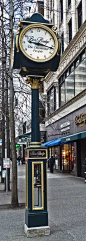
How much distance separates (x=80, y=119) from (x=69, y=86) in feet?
15.5

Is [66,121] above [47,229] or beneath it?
above

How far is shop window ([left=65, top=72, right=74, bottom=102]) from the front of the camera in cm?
2230

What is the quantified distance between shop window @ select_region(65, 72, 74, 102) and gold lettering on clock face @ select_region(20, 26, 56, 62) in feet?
51.4

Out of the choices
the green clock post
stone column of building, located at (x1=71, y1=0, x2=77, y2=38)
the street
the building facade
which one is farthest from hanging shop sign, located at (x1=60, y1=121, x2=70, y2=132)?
the green clock post

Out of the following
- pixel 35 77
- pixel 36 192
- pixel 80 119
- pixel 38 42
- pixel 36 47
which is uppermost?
pixel 38 42

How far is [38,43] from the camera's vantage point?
21.8 ft

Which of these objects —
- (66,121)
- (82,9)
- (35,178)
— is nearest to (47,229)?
(35,178)

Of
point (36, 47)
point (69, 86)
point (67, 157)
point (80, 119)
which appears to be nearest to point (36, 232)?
point (36, 47)

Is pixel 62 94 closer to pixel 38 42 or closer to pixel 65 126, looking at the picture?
pixel 65 126

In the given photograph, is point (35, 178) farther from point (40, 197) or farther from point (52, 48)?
point (52, 48)

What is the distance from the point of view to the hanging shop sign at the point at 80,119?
61.2 feet

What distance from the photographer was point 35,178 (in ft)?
21.1

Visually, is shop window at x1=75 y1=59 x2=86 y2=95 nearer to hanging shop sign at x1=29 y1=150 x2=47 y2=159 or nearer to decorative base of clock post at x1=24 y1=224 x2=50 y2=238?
hanging shop sign at x1=29 y1=150 x2=47 y2=159

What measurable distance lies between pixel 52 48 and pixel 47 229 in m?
3.94
